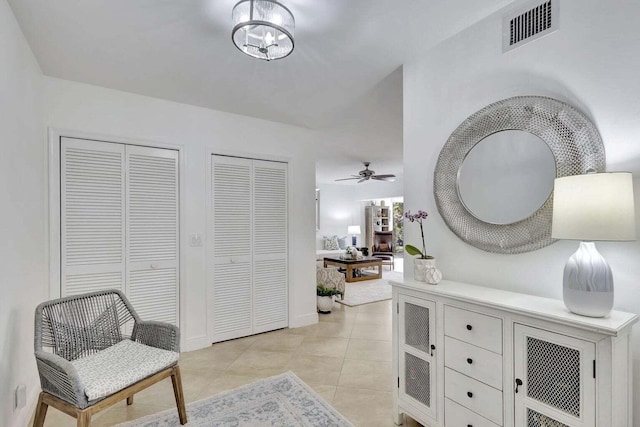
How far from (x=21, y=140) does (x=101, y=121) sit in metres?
0.87

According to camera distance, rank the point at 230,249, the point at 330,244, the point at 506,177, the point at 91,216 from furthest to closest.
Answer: the point at 330,244 < the point at 230,249 < the point at 91,216 < the point at 506,177

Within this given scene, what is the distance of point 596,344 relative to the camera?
1171 mm

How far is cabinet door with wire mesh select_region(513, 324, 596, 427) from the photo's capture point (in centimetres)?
120

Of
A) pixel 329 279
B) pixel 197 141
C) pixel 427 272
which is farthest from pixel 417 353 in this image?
pixel 329 279

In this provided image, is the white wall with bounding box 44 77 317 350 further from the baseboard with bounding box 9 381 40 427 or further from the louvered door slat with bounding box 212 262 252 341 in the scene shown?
the baseboard with bounding box 9 381 40 427

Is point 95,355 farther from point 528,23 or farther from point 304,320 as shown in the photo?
point 528,23

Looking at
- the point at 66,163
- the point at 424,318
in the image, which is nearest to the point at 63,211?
the point at 66,163

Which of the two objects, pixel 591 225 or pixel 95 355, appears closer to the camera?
pixel 591 225

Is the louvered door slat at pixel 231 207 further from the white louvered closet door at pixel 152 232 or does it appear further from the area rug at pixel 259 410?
the area rug at pixel 259 410

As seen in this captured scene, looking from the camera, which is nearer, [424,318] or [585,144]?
[585,144]

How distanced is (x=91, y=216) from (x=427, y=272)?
2735 mm

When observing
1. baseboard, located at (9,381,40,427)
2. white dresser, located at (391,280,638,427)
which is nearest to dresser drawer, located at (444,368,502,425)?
white dresser, located at (391,280,638,427)

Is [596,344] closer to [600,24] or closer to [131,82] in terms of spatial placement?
[600,24]

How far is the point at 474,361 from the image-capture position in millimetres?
1564
